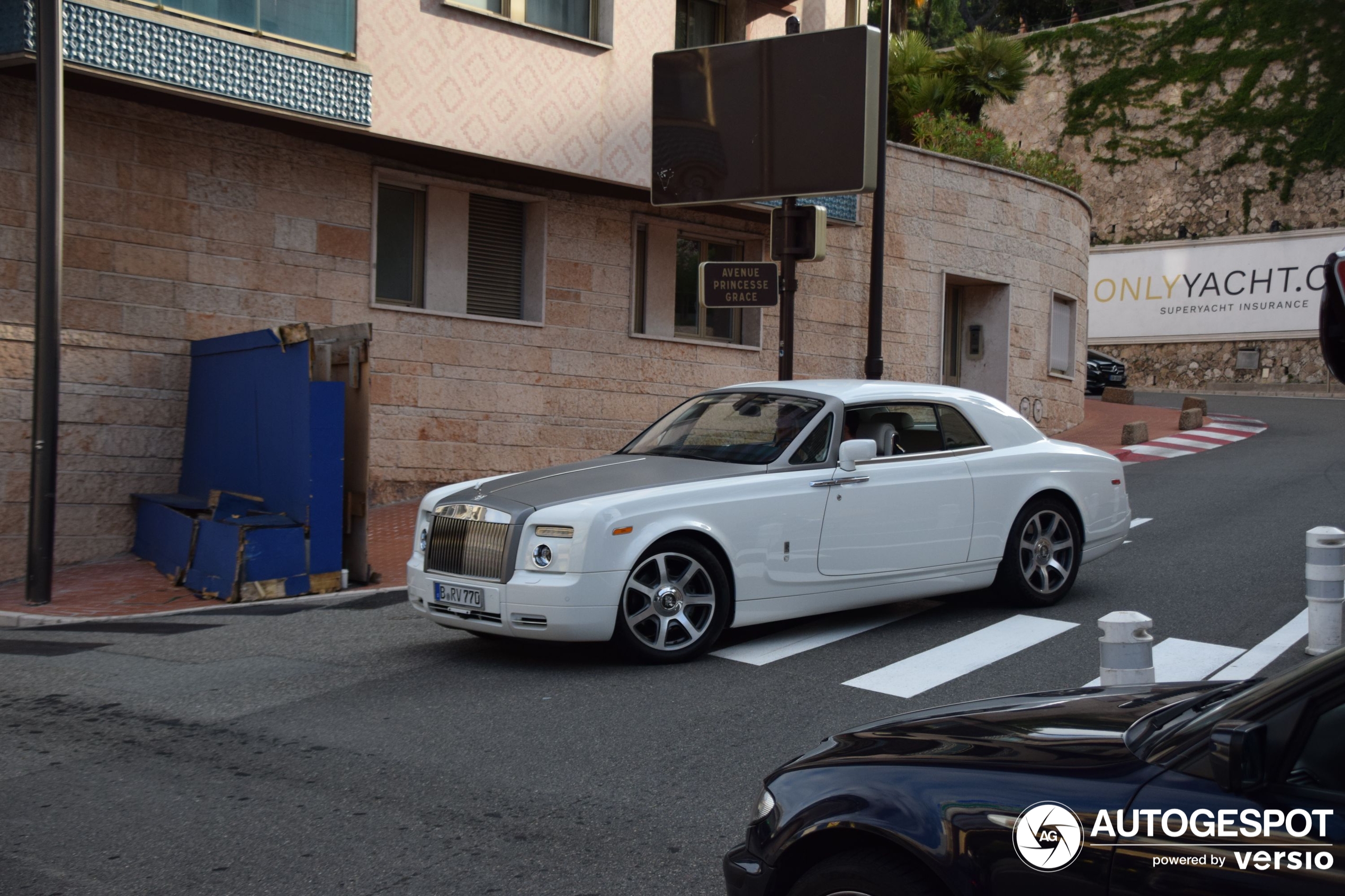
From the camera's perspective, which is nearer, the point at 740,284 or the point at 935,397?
the point at 935,397

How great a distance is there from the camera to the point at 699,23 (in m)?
18.1

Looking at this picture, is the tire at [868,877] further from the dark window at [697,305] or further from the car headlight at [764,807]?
the dark window at [697,305]

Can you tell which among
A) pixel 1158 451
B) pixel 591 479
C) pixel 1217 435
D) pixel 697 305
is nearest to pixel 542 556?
pixel 591 479

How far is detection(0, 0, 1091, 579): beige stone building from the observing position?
39.9ft

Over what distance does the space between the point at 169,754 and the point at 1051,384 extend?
20.1 meters

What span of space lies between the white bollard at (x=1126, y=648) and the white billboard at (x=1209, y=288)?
114ft

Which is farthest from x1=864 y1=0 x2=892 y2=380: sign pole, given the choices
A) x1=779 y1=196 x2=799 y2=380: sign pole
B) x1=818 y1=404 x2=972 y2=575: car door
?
x1=818 y1=404 x2=972 y2=575: car door

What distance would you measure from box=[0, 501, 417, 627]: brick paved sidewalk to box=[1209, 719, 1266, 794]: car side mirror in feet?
29.2

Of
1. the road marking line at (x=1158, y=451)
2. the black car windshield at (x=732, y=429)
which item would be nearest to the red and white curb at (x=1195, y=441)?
the road marking line at (x=1158, y=451)

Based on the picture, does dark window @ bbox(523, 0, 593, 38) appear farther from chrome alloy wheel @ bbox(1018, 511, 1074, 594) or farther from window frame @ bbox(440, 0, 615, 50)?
chrome alloy wheel @ bbox(1018, 511, 1074, 594)

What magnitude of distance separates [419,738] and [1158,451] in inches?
635

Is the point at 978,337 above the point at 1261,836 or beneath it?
above

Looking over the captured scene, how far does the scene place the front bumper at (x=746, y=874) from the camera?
9.76ft

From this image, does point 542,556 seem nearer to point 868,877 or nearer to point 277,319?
point 868,877
